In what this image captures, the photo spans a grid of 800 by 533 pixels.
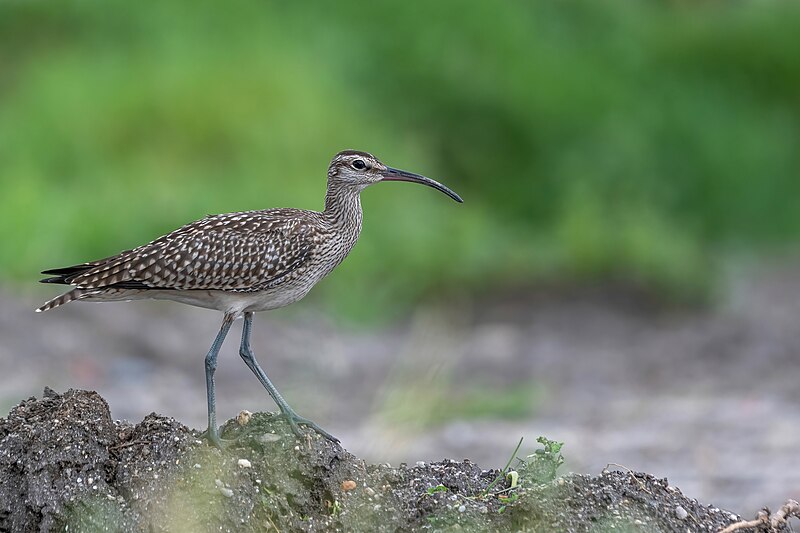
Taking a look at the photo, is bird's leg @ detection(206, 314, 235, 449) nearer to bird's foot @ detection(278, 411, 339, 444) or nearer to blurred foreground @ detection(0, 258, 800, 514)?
bird's foot @ detection(278, 411, 339, 444)

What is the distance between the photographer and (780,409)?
13203 millimetres

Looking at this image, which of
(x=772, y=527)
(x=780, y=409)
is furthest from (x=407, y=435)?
(x=780, y=409)

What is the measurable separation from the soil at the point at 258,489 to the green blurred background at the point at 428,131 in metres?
9.34

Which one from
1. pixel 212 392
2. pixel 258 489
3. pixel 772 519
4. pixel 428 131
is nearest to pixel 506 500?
pixel 258 489

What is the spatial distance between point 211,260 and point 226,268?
0.08 meters

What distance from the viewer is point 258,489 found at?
607 cm

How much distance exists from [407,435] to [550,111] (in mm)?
13226

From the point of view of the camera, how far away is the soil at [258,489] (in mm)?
5879

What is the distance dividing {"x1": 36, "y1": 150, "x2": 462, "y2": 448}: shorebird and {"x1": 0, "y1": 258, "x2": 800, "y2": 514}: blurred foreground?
4.83 ft

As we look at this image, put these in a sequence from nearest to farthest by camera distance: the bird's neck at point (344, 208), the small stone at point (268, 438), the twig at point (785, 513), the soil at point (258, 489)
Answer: the soil at point (258, 489)
the twig at point (785, 513)
the small stone at point (268, 438)
the bird's neck at point (344, 208)

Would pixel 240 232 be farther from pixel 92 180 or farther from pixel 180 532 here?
pixel 92 180

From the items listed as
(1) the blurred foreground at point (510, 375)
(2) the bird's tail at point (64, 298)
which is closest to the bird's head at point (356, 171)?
(2) the bird's tail at point (64, 298)

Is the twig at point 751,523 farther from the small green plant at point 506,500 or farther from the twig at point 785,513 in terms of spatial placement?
the small green plant at point 506,500

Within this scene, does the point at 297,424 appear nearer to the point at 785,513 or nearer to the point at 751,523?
the point at 751,523
